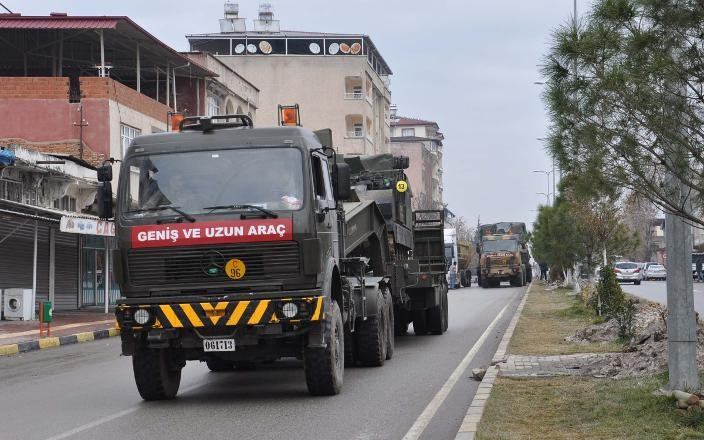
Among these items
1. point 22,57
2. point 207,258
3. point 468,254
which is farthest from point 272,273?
point 468,254

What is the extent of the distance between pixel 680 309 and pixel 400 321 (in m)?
12.1

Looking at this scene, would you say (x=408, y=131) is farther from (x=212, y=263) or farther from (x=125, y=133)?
(x=212, y=263)

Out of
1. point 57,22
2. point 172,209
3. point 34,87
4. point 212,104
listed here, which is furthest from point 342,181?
point 212,104

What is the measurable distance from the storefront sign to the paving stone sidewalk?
636 inches

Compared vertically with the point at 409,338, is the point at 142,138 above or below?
above

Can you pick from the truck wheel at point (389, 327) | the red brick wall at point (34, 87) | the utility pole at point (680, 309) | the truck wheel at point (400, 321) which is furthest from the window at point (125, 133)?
the utility pole at point (680, 309)

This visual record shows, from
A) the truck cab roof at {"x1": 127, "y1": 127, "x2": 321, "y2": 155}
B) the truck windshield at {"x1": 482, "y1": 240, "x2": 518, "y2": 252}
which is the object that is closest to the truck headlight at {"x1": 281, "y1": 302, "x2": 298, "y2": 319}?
the truck cab roof at {"x1": 127, "y1": 127, "x2": 321, "y2": 155}

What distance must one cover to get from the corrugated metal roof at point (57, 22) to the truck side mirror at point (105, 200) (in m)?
23.1

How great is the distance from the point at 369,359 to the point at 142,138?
5019mm

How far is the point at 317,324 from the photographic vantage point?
11039 millimetres

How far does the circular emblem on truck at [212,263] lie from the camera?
1098 centimetres

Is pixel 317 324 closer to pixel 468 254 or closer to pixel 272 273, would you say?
pixel 272 273

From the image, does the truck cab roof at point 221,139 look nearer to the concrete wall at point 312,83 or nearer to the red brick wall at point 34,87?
the red brick wall at point 34,87

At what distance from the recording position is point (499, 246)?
208ft
